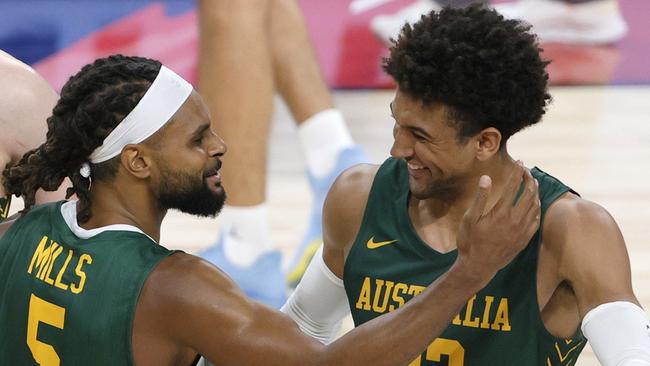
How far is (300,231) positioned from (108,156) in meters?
2.72

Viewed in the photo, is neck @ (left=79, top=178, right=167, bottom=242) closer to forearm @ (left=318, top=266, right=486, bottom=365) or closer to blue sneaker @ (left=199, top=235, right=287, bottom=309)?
forearm @ (left=318, top=266, right=486, bottom=365)

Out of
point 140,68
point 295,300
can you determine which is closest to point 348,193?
point 295,300

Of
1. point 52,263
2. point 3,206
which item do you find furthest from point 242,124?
point 52,263

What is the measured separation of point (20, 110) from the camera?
2830 millimetres

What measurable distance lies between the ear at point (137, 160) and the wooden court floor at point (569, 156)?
2.05m

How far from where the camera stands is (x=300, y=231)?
503cm

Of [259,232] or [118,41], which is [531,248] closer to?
[259,232]

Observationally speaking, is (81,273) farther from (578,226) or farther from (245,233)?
(245,233)

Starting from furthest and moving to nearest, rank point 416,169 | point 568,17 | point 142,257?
point 568,17 < point 416,169 < point 142,257

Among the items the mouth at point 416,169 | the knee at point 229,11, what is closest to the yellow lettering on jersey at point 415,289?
the mouth at point 416,169

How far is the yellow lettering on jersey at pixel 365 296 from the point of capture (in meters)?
2.53

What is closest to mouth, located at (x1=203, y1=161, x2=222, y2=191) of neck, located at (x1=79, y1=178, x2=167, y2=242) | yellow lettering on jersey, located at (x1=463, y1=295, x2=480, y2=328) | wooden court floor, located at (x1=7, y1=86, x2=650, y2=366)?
neck, located at (x1=79, y1=178, x2=167, y2=242)

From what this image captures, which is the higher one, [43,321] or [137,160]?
[137,160]

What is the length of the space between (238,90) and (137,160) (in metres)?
1.89
